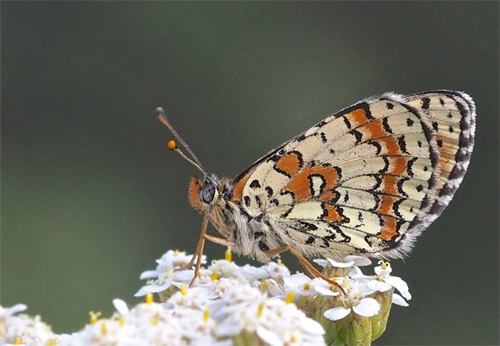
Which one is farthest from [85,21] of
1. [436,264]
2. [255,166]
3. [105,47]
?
[255,166]

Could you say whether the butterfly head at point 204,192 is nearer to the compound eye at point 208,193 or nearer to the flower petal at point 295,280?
the compound eye at point 208,193

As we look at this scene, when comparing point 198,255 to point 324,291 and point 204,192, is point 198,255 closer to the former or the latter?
A: point 204,192

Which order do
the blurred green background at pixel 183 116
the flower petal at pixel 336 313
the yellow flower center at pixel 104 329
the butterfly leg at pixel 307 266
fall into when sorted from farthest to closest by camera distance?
the blurred green background at pixel 183 116 → the butterfly leg at pixel 307 266 → the flower petal at pixel 336 313 → the yellow flower center at pixel 104 329

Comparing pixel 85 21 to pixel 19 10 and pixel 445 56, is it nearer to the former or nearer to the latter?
pixel 19 10

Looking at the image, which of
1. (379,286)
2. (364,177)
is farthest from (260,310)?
(364,177)

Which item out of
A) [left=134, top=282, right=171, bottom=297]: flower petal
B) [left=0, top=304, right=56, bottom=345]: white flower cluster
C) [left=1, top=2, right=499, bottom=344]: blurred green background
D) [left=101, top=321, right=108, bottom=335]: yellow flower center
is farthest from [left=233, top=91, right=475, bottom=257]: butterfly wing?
[left=1, top=2, right=499, bottom=344]: blurred green background

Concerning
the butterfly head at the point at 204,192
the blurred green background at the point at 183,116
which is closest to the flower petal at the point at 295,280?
the butterfly head at the point at 204,192

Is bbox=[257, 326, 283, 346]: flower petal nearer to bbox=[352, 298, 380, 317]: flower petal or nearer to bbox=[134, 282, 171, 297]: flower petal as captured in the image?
bbox=[352, 298, 380, 317]: flower petal

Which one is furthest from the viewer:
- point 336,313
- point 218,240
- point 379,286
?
point 218,240
